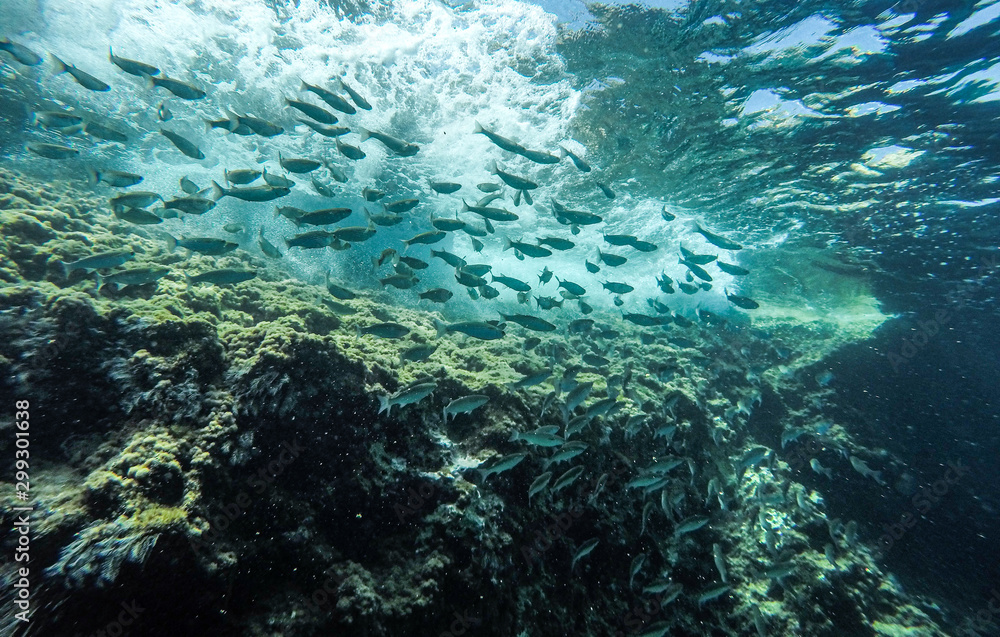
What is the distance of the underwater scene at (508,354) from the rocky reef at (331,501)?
40 millimetres

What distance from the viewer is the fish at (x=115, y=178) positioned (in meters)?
6.04

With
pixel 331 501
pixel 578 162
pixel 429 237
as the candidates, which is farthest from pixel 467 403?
pixel 578 162

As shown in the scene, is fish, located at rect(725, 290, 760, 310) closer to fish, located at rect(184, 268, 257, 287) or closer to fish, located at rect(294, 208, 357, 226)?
fish, located at rect(294, 208, 357, 226)

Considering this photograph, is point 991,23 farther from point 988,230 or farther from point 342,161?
point 342,161

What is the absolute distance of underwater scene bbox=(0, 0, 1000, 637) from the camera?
364 centimetres

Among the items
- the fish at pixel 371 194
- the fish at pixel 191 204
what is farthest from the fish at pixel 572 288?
the fish at pixel 191 204

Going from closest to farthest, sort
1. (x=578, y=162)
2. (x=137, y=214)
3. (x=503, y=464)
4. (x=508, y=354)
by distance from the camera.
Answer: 1. (x=503, y=464)
2. (x=137, y=214)
3. (x=578, y=162)
4. (x=508, y=354)

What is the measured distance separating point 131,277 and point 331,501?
16.3ft

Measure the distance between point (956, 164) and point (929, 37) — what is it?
16.5 ft

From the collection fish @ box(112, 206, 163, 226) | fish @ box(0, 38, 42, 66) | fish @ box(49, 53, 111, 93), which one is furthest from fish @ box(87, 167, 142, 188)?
fish @ box(0, 38, 42, 66)

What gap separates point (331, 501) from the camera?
4160 millimetres

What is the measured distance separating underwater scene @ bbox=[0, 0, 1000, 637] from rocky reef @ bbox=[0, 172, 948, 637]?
1.6 inches

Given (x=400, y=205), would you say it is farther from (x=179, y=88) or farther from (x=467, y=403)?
(x=179, y=88)

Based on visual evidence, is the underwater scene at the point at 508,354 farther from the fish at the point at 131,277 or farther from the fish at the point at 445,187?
the fish at the point at 131,277
